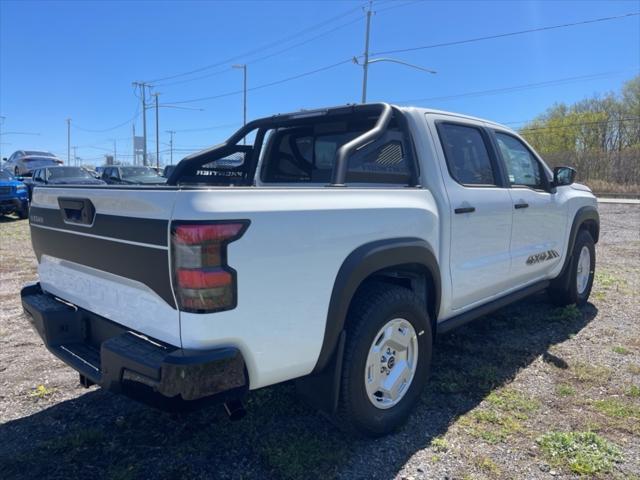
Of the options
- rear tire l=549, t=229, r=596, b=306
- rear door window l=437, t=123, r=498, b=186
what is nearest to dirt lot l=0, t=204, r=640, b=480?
rear tire l=549, t=229, r=596, b=306

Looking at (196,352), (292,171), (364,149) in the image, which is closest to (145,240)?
(196,352)

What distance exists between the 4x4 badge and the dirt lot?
766mm

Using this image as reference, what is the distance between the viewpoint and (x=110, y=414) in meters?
3.05

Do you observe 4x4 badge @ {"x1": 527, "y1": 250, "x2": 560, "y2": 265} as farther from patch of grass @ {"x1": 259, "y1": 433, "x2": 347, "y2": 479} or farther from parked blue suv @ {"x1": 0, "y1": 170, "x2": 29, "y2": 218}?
parked blue suv @ {"x1": 0, "y1": 170, "x2": 29, "y2": 218}

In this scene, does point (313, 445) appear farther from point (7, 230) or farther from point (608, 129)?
point (608, 129)

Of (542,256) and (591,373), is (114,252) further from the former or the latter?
(542,256)

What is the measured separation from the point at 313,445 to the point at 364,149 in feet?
6.27

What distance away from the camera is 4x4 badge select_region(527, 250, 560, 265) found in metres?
4.18

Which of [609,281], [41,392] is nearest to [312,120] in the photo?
[41,392]

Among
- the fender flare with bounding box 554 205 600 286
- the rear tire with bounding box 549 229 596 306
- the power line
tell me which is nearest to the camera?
the fender flare with bounding box 554 205 600 286

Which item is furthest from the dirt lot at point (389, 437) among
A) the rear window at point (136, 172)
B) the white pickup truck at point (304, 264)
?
the rear window at point (136, 172)

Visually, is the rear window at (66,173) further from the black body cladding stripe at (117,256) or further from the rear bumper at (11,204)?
the black body cladding stripe at (117,256)

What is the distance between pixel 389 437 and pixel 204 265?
166 cm

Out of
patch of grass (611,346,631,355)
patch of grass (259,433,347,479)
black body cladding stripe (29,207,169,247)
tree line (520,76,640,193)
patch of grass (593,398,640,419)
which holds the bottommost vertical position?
patch of grass (259,433,347,479)
